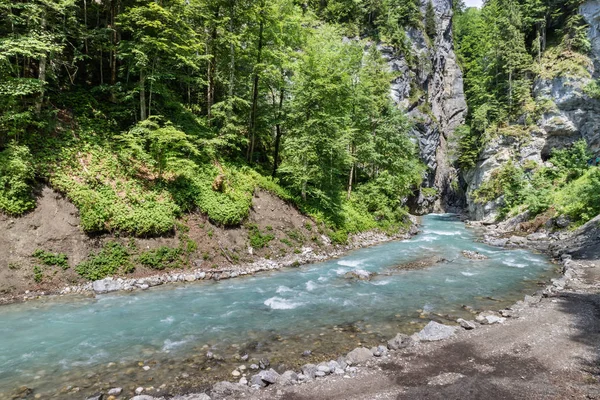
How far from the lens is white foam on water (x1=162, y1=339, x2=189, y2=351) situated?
374 inches

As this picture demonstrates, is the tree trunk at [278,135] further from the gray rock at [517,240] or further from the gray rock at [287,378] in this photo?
the gray rock at [517,240]

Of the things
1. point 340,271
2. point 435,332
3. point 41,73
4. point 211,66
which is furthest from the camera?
point 211,66

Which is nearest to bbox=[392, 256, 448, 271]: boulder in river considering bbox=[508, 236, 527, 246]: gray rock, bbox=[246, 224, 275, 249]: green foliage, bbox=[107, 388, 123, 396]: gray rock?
bbox=[246, 224, 275, 249]: green foliage

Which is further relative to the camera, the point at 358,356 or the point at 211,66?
the point at 211,66

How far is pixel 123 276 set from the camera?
48.7ft

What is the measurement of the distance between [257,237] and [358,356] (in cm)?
1255

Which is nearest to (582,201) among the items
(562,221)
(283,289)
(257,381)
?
(562,221)

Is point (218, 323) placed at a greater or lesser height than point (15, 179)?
lesser

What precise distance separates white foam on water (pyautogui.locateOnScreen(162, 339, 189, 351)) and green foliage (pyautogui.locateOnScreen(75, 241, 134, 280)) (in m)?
6.69

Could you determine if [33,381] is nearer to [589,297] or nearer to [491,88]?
[589,297]

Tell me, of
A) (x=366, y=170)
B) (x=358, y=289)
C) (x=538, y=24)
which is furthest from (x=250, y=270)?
(x=538, y=24)

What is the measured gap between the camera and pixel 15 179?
13820 millimetres

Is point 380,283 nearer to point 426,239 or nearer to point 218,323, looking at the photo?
point 218,323

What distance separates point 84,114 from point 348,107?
22939mm
